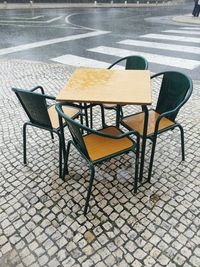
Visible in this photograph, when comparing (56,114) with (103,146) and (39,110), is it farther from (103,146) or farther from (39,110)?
(103,146)

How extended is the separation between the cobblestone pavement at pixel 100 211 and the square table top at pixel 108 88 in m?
1.05

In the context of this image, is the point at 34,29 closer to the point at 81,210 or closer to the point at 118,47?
the point at 118,47

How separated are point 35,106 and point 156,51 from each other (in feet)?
22.3

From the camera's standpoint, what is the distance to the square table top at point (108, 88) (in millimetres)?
2771

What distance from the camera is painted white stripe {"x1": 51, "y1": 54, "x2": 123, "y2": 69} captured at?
7.47 m

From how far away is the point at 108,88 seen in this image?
3.06m

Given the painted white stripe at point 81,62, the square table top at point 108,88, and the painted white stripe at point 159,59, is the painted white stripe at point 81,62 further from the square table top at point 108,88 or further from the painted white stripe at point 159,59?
the square table top at point 108,88

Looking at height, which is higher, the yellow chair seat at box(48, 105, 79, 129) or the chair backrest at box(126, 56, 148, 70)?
the chair backrest at box(126, 56, 148, 70)

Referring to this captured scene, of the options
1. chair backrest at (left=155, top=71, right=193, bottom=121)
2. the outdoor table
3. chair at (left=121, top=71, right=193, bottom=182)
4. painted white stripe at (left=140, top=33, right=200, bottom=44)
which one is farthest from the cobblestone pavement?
painted white stripe at (left=140, top=33, right=200, bottom=44)

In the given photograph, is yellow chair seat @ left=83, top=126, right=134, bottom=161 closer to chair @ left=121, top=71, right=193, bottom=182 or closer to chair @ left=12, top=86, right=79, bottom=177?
chair @ left=121, top=71, right=193, bottom=182

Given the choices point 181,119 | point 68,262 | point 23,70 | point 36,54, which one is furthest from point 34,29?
point 68,262

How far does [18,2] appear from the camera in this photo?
24.4 metres

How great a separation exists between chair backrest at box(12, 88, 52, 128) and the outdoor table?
23cm

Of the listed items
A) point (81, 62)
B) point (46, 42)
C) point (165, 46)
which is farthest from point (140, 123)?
point (46, 42)
